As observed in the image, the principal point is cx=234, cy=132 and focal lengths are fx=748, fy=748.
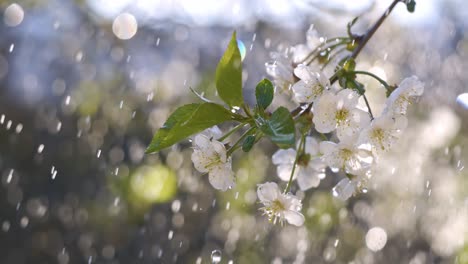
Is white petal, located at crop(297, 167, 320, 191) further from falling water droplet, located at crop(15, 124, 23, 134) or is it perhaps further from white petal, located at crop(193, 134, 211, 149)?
falling water droplet, located at crop(15, 124, 23, 134)

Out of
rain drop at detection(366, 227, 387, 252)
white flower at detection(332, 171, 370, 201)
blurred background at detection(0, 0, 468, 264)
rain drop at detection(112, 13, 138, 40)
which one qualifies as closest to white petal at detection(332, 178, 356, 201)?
white flower at detection(332, 171, 370, 201)

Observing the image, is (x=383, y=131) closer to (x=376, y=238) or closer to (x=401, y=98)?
(x=401, y=98)

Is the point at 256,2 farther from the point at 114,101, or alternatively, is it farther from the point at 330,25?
the point at 114,101

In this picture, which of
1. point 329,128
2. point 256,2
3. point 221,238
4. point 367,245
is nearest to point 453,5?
point 256,2

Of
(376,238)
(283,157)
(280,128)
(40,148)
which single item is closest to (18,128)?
(40,148)

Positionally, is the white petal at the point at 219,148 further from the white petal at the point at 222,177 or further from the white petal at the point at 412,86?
the white petal at the point at 412,86

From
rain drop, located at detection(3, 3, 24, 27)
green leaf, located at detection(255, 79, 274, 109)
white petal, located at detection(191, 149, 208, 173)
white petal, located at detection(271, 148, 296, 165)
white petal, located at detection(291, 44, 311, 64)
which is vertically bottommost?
rain drop, located at detection(3, 3, 24, 27)
